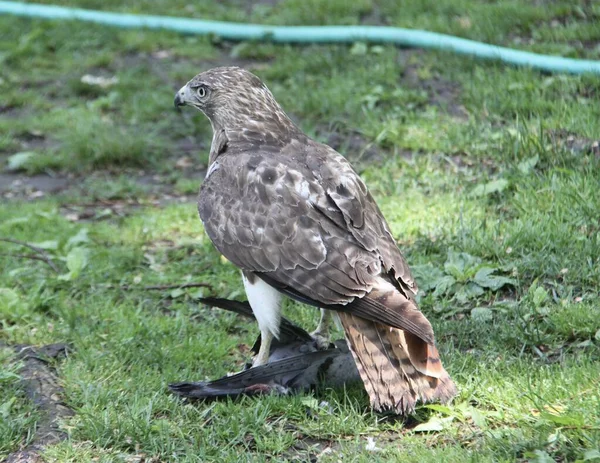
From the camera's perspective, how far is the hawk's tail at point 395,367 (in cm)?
450

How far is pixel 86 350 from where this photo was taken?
18.3ft

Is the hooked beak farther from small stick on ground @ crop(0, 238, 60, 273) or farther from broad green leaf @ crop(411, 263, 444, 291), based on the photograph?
broad green leaf @ crop(411, 263, 444, 291)

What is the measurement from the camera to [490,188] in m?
6.73

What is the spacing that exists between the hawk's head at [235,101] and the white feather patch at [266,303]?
1.03m

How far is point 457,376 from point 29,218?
12.8 ft

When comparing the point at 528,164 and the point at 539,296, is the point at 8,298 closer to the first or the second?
the point at 539,296

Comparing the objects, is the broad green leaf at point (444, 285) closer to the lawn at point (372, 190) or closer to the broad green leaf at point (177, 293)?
the lawn at point (372, 190)

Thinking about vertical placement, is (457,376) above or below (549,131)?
below

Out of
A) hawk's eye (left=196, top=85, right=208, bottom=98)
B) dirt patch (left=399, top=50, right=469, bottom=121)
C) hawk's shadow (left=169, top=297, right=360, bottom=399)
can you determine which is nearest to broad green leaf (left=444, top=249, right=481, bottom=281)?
hawk's shadow (left=169, top=297, right=360, bottom=399)

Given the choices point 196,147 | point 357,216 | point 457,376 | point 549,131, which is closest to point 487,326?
point 457,376

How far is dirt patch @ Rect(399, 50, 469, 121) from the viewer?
8.03m

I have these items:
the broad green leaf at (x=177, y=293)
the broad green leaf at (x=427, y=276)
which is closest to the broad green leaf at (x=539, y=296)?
the broad green leaf at (x=427, y=276)

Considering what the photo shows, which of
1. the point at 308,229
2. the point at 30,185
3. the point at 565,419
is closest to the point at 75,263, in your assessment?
the point at 30,185

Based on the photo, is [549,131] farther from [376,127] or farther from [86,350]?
[86,350]
